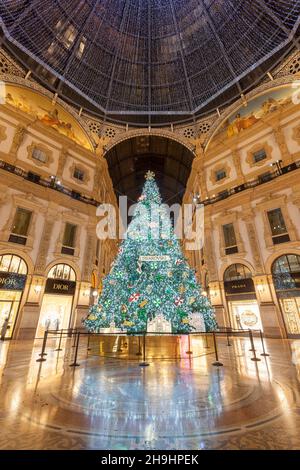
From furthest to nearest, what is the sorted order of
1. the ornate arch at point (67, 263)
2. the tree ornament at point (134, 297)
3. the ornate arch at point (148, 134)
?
the ornate arch at point (148, 134)
the ornate arch at point (67, 263)
the tree ornament at point (134, 297)

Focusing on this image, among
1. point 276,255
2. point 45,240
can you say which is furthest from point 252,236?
point 45,240

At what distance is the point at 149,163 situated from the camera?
28.2 meters

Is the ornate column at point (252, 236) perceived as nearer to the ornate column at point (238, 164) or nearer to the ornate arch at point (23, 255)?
the ornate column at point (238, 164)

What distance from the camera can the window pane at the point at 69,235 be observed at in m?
16.2

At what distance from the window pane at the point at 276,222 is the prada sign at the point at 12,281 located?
16998 mm

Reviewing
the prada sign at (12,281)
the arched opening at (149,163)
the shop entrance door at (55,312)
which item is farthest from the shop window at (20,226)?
the arched opening at (149,163)

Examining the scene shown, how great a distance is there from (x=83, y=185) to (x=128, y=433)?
18737 millimetres

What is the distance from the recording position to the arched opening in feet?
80.9

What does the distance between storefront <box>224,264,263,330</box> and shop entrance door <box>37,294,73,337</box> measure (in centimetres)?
1151

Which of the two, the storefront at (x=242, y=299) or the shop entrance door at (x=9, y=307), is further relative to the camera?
the storefront at (x=242, y=299)

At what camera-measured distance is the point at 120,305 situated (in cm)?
898

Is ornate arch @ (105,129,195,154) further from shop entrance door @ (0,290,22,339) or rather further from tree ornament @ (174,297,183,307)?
tree ornament @ (174,297,183,307)

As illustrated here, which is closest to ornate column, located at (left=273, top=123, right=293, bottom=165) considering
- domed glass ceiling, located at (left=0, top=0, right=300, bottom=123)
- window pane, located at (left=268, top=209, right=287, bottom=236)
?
window pane, located at (left=268, top=209, right=287, bottom=236)

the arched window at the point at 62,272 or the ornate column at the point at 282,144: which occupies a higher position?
the ornate column at the point at 282,144
